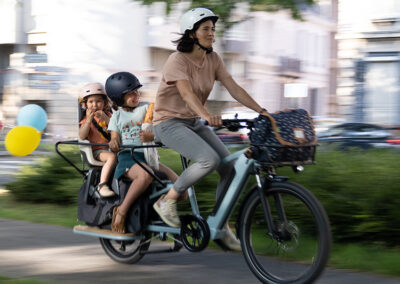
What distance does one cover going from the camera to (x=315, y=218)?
4.56 m

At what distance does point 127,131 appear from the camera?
225 inches

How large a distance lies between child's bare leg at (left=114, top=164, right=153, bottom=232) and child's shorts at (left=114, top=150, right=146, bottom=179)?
5 cm

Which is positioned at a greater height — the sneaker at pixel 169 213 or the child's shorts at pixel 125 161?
the child's shorts at pixel 125 161

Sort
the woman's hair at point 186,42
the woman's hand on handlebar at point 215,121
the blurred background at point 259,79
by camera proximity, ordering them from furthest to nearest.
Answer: the blurred background at point 259,79
the woman's hair at point 186,42
the woman's hand on handlebar at point 215,121

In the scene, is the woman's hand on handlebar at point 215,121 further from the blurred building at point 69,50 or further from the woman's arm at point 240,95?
the blurred building at point 69,50

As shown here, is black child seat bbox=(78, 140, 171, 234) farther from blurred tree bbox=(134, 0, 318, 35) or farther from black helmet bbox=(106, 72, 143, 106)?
blurred tree bbox=(134, 0, 318, 35)

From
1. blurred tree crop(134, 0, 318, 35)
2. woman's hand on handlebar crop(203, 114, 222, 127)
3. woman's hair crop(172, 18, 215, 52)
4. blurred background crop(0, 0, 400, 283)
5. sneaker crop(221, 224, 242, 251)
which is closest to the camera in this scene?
woman's hand on handlebar crop(203, 114, 222, 127)

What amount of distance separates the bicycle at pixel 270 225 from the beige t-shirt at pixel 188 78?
374 mm

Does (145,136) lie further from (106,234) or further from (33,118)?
(33,118)

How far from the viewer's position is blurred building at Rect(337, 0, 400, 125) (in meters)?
22.7

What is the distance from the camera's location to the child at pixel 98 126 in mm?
5910

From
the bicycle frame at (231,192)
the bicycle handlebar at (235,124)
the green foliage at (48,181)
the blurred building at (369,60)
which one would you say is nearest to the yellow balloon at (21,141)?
the green foliage at (48,181)

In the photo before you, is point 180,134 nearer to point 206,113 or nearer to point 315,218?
point 206,113

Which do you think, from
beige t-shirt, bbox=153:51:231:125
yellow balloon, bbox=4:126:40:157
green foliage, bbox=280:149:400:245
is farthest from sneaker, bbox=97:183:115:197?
yellow balloon, bbox=4:126:40:157
